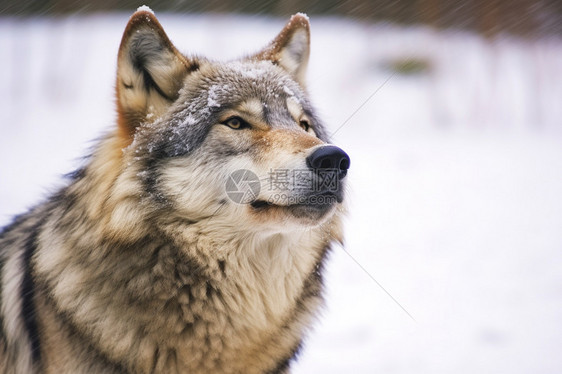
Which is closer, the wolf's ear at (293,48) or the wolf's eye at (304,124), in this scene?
the wolf's eye at (304,124)

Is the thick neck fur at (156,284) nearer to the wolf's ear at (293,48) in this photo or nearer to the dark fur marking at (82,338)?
the dark fur marking at (82,338)

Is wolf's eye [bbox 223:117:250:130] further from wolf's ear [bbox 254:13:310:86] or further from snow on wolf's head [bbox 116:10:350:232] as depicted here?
wolf's ear [bbox 254:13:310:86]

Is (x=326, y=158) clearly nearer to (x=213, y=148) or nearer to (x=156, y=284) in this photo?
(x=213, y=148)

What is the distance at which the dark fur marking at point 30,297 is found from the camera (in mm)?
2266

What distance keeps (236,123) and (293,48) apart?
0.95 m

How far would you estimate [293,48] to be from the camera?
124 inches

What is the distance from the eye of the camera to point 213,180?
2.34 m

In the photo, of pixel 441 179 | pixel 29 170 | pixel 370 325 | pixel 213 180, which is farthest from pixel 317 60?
pixel 213 180

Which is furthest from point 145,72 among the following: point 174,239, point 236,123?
point 174,239

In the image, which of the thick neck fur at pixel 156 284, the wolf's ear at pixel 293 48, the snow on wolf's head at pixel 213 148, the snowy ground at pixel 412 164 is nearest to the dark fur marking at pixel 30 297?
the thick neck fur at pixel 156 284

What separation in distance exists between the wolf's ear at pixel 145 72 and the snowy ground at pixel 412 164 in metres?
0.25

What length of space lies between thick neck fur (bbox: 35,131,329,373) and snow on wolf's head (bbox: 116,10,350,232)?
107 millimetres

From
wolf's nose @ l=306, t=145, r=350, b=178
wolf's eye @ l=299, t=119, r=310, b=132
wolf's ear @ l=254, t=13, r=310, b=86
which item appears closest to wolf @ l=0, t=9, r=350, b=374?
wolf's nose @ l=306, t=145, r=350, b=178

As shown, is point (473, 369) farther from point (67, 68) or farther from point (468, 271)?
point (67, 68)
